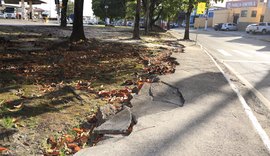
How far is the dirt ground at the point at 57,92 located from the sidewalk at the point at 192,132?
60cm

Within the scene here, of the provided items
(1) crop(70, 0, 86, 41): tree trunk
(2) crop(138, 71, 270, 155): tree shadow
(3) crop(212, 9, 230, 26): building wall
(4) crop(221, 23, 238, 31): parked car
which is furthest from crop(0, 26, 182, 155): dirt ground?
(3) crop(212, 9, 230, 26): building wall

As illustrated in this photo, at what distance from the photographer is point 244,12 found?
218ft

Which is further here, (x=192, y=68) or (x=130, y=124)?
A: (x=192, y=68)

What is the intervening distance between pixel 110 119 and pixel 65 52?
27.3 feet

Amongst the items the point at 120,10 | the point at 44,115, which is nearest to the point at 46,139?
the point at 44,115

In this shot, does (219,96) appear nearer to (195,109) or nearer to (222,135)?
(195,109)

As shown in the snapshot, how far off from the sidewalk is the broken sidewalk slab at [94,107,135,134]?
0.15 meters

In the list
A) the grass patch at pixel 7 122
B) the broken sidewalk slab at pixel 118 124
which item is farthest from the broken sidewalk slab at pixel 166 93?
the grass patch at pixel 7 122

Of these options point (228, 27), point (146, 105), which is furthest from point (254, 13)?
point (146, 105)

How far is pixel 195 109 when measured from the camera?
20.7 feet

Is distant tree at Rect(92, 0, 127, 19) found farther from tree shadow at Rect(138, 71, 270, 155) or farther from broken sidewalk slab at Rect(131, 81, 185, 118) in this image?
broken sidewalk slab at Rect(131, 81, 185, 118)

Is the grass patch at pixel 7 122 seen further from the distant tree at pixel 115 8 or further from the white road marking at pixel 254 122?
the distant tree at pixel 115 8

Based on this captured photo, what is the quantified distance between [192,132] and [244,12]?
6682 centimetres

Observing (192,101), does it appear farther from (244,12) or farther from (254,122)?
(244,12)
